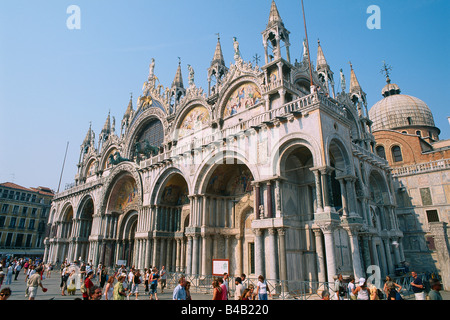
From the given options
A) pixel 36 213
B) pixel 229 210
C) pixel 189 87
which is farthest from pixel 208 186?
pixel 36 213

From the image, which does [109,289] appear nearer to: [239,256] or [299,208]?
[299,208]

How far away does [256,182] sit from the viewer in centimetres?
1502

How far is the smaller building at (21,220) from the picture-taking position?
44656mm

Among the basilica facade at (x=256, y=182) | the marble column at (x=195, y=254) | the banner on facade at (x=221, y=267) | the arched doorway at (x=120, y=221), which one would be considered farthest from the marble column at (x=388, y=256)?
the arched doorway at (x=120, y=221)

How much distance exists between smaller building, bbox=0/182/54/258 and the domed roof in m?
56.3

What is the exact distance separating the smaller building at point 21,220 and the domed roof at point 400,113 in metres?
56.3

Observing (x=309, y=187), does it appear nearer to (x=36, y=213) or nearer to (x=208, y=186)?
(x=208, y=186)

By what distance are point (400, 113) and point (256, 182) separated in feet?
119

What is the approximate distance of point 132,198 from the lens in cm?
2733

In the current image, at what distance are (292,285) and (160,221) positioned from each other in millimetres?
11962

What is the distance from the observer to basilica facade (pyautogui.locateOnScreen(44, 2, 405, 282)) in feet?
45.2

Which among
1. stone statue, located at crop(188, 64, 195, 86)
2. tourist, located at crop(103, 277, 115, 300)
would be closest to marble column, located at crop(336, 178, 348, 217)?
tourist, located at crop(103, 277, 115, 300)

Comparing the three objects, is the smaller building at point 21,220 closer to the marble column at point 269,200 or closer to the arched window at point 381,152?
the marble column at point 269,200

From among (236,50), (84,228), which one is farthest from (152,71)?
(84,228)
